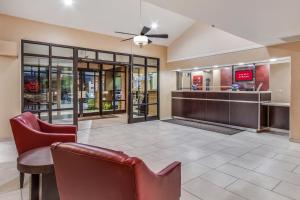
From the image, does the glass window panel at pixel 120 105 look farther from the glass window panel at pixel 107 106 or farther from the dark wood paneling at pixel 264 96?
the dark wood paneling at pixel 264 96

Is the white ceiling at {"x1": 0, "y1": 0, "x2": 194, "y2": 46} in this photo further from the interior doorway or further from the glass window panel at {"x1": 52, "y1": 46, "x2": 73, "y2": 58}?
the interior doorway

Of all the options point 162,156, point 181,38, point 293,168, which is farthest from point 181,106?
point 293,168

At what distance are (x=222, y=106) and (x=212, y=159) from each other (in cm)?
360

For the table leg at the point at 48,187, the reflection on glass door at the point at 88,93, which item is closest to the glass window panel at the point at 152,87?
the reflection on glass door at the point at 88,93

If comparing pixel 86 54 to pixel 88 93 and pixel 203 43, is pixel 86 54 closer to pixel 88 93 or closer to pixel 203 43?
pixel 88 93

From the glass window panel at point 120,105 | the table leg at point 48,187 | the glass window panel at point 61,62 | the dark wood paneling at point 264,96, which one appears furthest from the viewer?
the glass window panel at point 120,105

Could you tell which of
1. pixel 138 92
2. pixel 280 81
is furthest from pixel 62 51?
pixel 280 81

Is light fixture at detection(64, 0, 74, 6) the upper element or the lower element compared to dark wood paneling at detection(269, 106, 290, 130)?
upper

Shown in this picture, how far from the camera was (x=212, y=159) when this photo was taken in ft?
13.1

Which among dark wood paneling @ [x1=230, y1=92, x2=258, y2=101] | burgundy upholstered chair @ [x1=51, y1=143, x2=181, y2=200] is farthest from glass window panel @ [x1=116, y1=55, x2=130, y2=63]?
Result: burgundy upholstered chair @ [x1=51, y1=143, x2=181, y2=200]

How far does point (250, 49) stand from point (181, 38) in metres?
3.02

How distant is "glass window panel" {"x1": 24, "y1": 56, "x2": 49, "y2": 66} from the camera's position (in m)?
5.83

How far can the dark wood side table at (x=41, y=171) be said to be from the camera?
219 cm

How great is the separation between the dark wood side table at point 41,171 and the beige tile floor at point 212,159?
0.49 m
